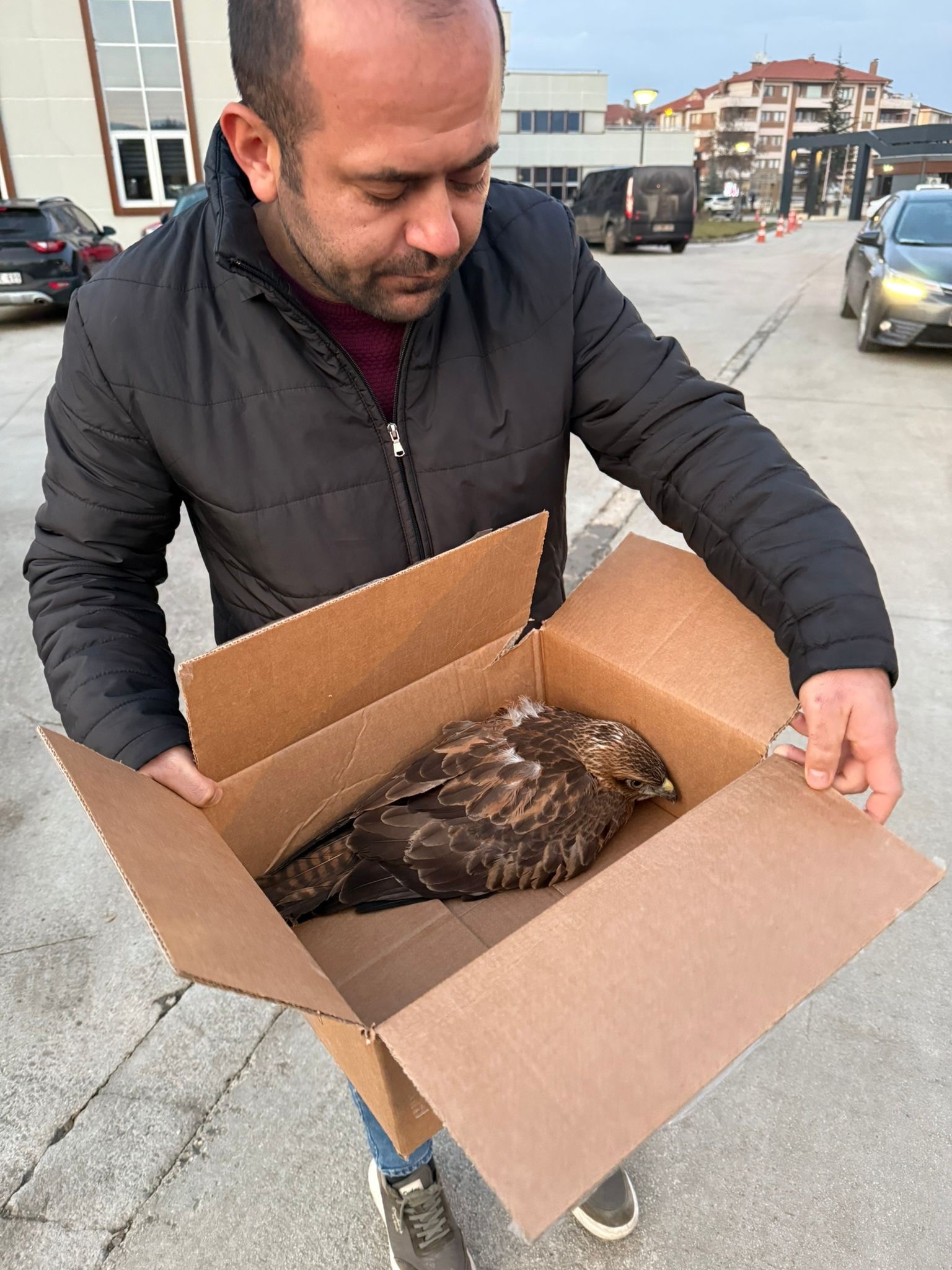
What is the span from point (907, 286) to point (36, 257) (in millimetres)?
11196

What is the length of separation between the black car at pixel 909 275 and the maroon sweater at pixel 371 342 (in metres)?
8.47

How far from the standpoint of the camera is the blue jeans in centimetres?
169

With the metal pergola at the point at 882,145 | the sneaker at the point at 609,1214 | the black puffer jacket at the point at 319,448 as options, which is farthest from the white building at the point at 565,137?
the sneaker at the point at 609,1214

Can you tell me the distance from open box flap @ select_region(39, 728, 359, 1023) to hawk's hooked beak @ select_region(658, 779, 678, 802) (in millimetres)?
847

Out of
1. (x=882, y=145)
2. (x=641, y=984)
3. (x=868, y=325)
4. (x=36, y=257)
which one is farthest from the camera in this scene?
(x=882, y=145)

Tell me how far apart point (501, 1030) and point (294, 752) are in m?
0.69

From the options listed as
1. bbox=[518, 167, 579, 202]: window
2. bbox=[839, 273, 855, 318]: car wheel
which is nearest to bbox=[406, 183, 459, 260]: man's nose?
bbox=[839, 273, 855, 318]: car wheel

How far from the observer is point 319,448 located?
167 cm

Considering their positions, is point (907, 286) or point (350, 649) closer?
point (350, 649)

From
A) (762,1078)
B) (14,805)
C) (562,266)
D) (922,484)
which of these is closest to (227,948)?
(562,266)

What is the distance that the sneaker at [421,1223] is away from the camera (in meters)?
1.80

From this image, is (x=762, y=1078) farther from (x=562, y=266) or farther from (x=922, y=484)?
(x=922, y=484)

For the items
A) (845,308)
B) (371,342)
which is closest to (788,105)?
(845,308)

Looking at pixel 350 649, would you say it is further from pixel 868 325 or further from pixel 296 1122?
pixel 868 325
